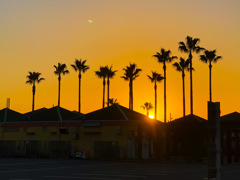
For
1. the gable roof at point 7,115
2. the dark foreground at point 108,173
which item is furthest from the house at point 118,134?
the gable roof at point 7,115

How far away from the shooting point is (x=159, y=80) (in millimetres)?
77250

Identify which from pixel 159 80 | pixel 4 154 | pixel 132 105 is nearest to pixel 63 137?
pixel 4 154

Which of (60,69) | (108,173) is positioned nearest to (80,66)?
(60,69)

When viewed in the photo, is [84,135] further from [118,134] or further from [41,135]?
[41,135]

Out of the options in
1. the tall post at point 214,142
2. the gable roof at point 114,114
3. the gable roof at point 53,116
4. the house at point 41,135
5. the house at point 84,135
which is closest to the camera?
the tall post at point 214,142

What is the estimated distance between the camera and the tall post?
3.91 meters

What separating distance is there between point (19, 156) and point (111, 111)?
16268 millimetres

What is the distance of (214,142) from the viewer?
4012 millimetres

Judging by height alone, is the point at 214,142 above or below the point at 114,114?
below

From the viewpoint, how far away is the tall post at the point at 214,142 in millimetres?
3914

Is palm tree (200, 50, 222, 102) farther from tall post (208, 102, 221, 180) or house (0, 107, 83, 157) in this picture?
tall post (208, 102, 221, 180)

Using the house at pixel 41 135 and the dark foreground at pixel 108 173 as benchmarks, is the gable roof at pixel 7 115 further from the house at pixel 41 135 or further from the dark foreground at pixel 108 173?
the dark foreground at pixel 108 173

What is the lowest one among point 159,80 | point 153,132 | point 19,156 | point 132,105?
point 19,156

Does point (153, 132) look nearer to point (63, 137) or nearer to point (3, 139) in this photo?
point (63, 137)
